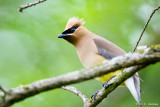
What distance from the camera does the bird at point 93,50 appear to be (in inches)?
165

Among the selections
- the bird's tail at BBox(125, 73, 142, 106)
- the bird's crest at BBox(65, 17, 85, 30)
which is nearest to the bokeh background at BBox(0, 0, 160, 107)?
the bird's crest at BBox(65, 17, 85, 30)

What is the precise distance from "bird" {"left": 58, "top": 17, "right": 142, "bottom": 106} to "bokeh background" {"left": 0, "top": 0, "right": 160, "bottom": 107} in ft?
2.96

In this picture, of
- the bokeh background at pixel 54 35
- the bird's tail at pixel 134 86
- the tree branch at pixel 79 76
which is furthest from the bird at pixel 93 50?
the tree branch at pixel 79 76

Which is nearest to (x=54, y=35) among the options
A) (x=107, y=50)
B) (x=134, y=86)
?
(x=107, y=50)

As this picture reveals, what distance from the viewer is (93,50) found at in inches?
182

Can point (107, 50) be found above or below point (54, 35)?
below

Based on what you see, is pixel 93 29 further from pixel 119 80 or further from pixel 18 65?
pixel 119 80

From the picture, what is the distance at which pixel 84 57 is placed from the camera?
15.0 feet

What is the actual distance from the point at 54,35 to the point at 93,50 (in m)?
1.77

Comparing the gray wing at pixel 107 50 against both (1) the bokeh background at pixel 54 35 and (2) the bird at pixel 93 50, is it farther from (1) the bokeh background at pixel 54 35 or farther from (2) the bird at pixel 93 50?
(1) the bokeh background at pixel 54 35

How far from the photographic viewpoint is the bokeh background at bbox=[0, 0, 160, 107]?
5.56m

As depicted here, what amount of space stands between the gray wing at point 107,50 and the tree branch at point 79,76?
2.32 meters

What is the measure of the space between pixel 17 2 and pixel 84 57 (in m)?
2.13

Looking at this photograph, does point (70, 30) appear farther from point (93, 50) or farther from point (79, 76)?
point (79, 76)
